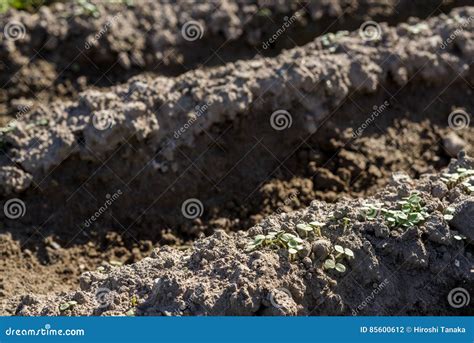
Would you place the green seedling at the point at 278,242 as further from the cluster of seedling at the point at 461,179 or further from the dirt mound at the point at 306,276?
the cluster of seedling at the point at 461,179

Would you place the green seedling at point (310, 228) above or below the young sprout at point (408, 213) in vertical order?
below

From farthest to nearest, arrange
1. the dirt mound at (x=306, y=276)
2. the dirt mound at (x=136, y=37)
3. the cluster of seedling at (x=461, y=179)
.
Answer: the dirt mound at (x=136, y=37), the cluster of seedling at (x=461, y=179), the dirt mound at (x=306, y=276)

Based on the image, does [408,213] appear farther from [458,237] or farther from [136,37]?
[136,37]

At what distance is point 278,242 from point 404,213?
1.04 metres

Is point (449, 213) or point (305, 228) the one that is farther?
point (449, 213)

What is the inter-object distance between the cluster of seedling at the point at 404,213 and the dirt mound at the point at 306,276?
0.05 m

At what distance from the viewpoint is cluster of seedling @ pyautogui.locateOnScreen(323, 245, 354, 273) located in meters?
5.89

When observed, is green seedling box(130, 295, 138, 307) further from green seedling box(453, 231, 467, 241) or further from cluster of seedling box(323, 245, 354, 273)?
green seedling box(453, 231, 467, 241)

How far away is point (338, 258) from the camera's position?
599 centimetres

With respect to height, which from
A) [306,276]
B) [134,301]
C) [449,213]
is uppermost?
[449,213]

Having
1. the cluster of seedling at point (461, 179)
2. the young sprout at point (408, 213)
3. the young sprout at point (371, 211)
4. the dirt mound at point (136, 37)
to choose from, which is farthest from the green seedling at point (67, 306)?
the dirt mound at point (136, 37)

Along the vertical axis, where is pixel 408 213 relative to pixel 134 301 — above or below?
above

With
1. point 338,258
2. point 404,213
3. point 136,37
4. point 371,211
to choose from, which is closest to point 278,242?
point 338,258

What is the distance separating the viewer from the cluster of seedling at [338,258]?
5895 mm
